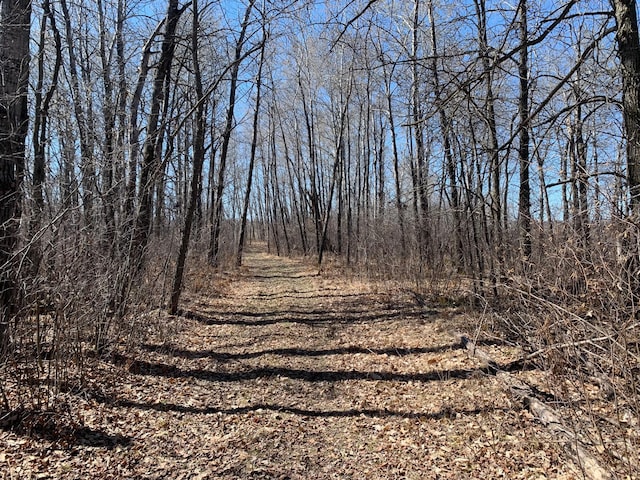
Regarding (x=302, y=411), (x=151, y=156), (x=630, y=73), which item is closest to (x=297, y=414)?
(x=302, y=411)

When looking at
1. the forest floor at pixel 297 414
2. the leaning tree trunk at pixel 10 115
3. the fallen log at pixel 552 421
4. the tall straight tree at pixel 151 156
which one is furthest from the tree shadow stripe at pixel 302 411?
the tall straight tree at pixel 151 156

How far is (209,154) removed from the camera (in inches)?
693

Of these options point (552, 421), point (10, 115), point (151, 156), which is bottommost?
point (552, 421)

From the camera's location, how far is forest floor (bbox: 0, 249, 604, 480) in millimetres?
3033

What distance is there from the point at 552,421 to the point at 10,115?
6.01 meters

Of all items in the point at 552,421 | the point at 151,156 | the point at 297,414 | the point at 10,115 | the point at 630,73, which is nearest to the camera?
the point at 552,421

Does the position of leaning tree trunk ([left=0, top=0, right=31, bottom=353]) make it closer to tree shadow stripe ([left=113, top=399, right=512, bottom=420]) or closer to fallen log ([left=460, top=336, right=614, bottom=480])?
tree shadow stripe ([left=113, top=399, right=512, bottom=420])

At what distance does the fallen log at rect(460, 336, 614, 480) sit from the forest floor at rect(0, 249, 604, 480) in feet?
0.28

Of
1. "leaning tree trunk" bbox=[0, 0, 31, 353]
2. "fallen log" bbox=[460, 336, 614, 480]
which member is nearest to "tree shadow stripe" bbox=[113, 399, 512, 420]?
"fallen log" bbox=[460, 336, 614, 480]

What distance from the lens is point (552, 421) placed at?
3277 millimetres

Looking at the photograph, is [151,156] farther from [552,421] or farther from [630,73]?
[552,421]

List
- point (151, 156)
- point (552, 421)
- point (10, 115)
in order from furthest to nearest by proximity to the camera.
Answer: point (151, 156) < point (10, 115) < point (552, 421)

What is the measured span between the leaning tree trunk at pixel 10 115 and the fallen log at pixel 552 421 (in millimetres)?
4302

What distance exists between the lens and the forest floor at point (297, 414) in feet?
9.95
